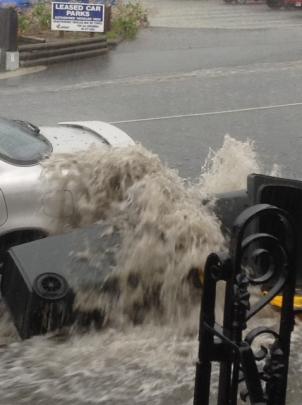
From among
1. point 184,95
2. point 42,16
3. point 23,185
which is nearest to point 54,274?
point 23,185

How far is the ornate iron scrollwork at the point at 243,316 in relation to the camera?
297 centimetres

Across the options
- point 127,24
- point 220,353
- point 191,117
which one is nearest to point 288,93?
point 191,117

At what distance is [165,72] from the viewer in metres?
19.5

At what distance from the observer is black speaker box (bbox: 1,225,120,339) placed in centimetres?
544

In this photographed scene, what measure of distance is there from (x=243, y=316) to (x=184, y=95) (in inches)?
561

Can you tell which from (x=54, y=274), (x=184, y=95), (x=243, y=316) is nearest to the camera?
(x=243, y=316)

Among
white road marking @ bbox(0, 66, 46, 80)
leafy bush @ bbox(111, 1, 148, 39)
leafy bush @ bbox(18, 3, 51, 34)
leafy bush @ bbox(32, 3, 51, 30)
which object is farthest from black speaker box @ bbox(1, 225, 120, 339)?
leafy bush @ bbox(111, 1, 148, 39)

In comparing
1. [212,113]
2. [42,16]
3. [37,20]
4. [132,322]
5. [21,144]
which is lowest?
[132,322]

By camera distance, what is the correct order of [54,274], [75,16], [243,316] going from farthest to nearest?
[75,16], [54,274], [243,316]

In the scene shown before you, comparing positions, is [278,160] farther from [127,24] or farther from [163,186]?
[127,24]

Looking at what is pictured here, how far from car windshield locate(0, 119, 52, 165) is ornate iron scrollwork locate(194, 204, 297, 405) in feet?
13.4

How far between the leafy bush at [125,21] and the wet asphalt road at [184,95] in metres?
0.46

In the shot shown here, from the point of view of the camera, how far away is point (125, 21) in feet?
78.2

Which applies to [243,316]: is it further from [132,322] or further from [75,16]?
[75,16]
